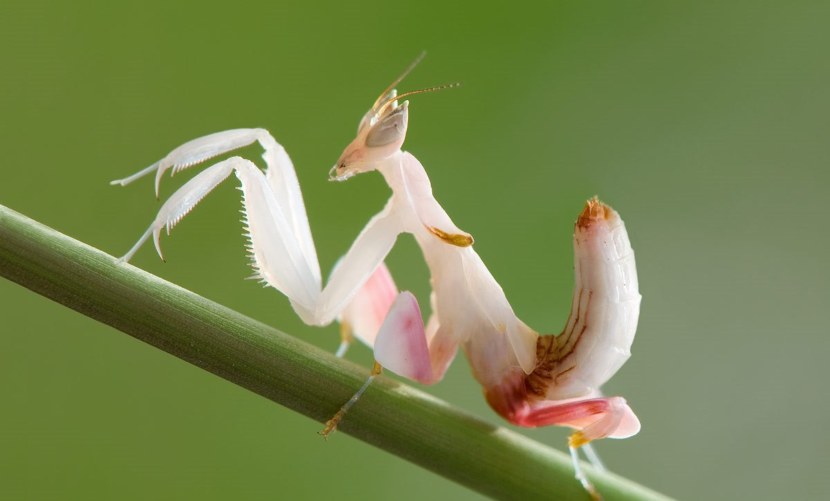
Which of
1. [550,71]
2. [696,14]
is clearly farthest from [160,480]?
[696,14]

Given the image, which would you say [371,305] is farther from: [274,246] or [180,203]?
[180,203]

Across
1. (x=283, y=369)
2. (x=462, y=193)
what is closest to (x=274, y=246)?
(x=283, y=369)

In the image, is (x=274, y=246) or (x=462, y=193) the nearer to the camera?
(x=274, y=246)

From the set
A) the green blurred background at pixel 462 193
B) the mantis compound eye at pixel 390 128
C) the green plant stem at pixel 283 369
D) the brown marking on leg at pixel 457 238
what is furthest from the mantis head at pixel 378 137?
the green blurred background at pixel 462 193

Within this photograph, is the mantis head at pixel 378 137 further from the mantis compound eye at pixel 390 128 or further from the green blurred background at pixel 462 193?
the green blurred background at pixel 462 193

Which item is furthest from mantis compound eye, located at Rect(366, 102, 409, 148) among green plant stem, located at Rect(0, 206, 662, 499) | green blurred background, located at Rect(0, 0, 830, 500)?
green blurred background, located at Rect(0, 0, 830, 500)

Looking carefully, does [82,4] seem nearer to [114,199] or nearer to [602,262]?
[114,199]
